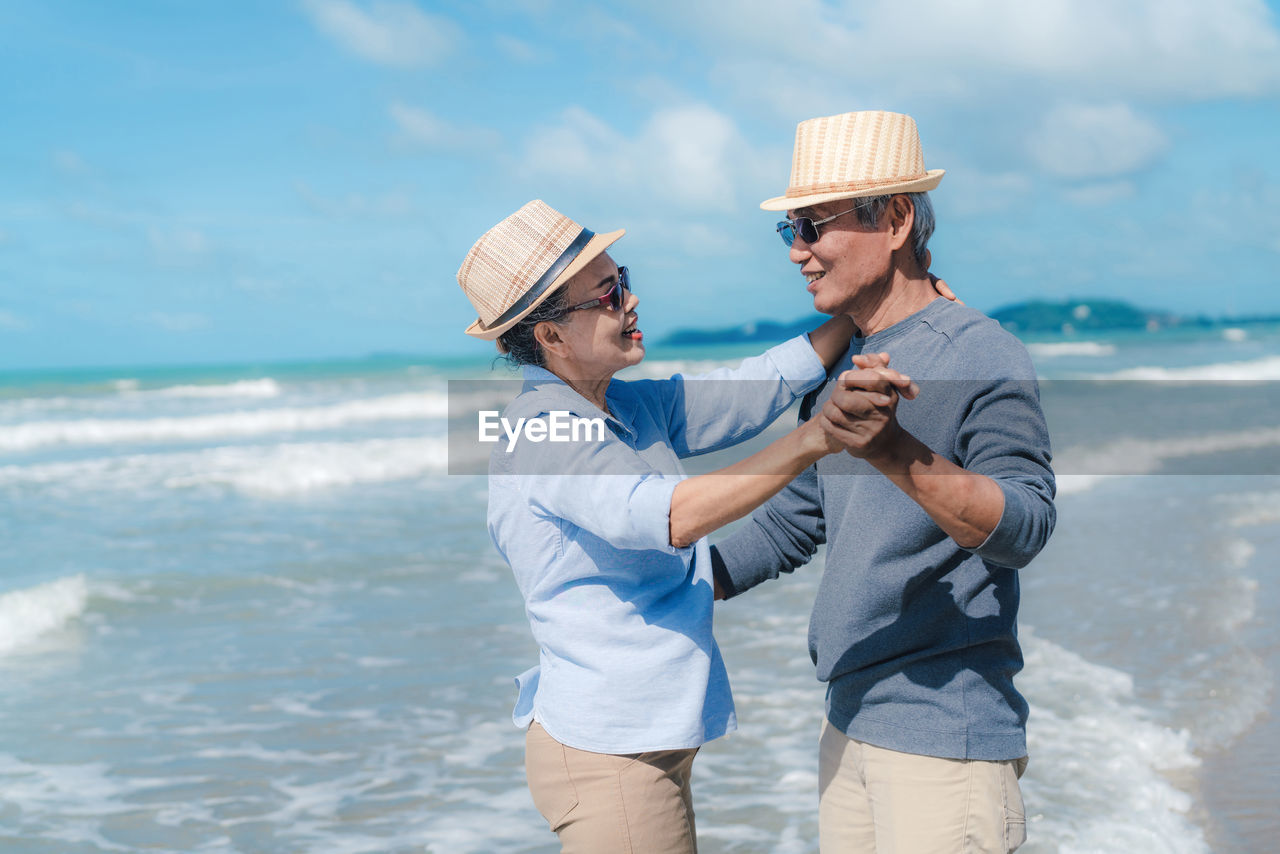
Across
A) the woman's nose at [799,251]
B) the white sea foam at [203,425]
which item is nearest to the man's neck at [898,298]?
the woman's nose at [799,251]

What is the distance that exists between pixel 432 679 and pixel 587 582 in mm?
4400

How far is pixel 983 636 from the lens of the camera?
7.20 ft

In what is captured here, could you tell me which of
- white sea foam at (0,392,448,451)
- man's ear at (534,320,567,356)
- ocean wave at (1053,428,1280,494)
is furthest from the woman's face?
white sea foam at (0,392,448,451)

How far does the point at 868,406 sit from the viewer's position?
167 centimetres

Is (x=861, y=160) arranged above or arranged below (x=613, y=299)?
above

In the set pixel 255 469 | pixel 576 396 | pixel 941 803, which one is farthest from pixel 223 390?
pixel 941 803

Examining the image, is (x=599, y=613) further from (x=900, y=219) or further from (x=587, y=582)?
(x=900, y=219)

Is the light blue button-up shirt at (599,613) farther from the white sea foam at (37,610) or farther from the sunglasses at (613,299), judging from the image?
the white sea foam at (37,610)

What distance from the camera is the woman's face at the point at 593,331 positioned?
2.36m

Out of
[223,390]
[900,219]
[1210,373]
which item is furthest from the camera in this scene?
[223,390]

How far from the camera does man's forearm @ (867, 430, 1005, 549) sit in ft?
5.64

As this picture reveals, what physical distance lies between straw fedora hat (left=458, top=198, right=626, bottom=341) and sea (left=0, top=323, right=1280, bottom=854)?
113 inches

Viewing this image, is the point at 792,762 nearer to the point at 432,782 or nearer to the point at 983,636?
the point at 432,782

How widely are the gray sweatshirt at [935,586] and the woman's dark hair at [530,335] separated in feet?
2.48
